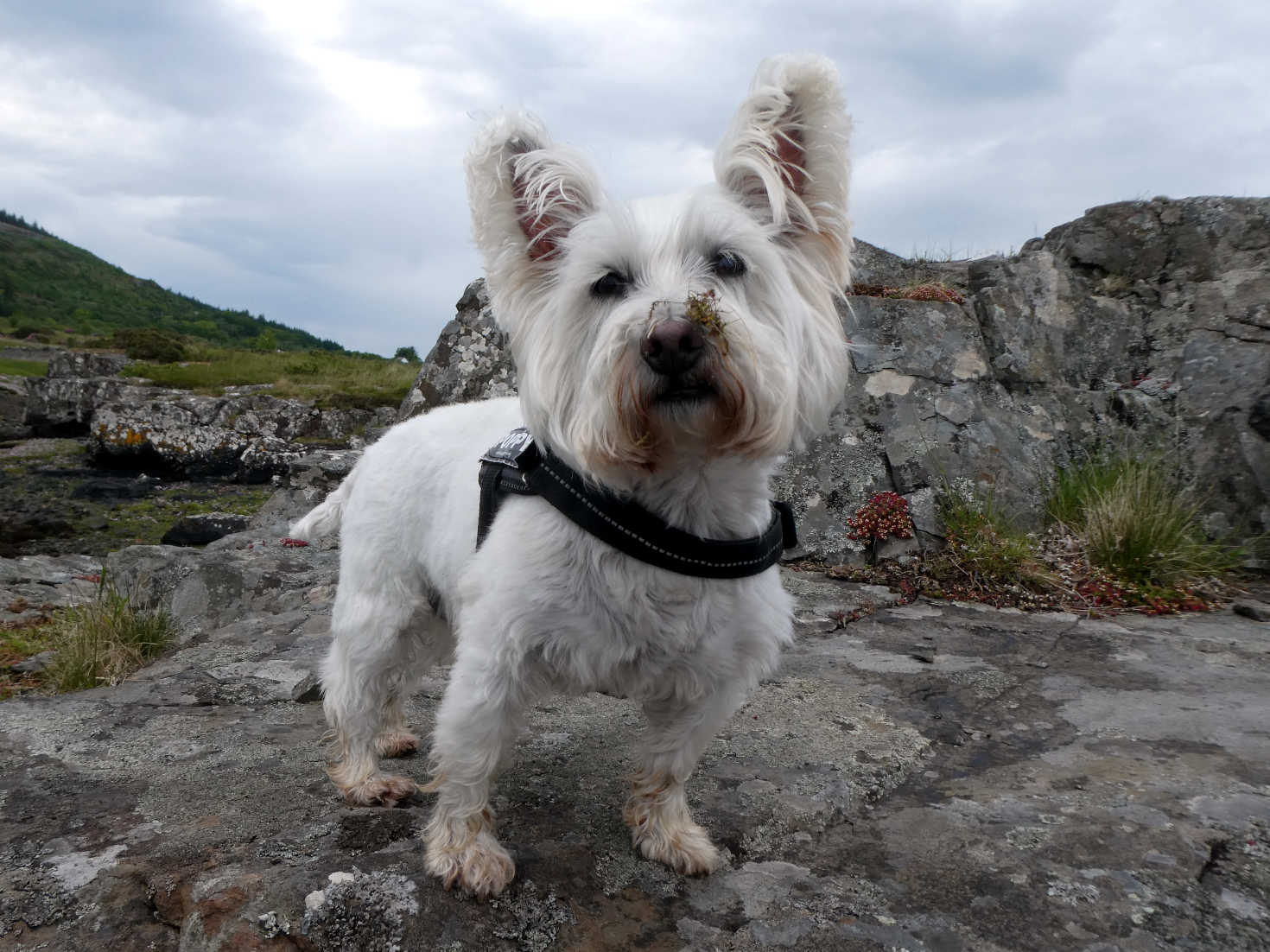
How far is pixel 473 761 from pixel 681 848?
73 cm

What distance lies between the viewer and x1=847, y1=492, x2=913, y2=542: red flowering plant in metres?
6.30

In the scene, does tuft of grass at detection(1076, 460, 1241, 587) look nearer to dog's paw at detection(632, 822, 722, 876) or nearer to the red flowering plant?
the red flowering plant

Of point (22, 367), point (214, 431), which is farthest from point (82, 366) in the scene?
point (22, 367)

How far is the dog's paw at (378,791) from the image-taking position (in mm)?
3119

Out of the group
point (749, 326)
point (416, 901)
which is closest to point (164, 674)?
point (416, 901)

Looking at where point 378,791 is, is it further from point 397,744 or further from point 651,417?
point 651,417

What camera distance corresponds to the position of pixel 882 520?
6.34 m

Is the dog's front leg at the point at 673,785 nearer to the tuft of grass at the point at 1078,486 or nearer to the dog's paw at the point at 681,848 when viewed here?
the dog's paw at the point at 681,848

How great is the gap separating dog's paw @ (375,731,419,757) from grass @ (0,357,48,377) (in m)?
39.4

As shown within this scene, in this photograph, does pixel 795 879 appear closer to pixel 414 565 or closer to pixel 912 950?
pixel 912 950

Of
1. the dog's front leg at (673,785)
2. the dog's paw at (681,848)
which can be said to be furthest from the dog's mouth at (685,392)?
the dog's paw at (681,848)

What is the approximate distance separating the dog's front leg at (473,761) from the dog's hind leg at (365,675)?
0.70 m

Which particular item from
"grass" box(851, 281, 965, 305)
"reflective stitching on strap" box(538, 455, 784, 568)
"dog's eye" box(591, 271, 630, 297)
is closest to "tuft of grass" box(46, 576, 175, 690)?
"reflective stitching on strap" box(538, 455, 784, 568)

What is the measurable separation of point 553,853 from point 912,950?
3.65 ft
